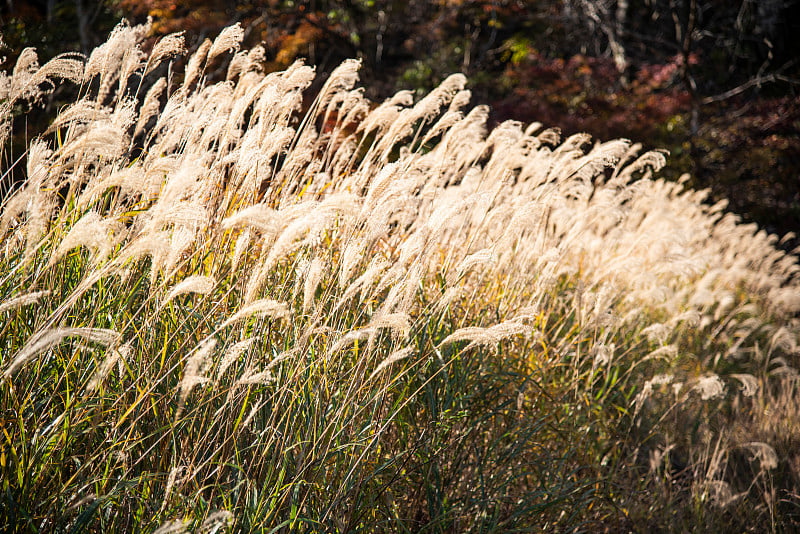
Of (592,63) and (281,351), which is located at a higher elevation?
(592,63)

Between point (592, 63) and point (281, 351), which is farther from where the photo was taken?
point (592, 63)

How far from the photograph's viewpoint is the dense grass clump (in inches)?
57.5

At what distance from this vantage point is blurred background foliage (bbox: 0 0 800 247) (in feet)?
30.1

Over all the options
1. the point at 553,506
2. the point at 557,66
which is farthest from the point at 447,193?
the point at 557,66

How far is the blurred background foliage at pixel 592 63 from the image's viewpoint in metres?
9.17

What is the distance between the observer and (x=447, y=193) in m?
2.73

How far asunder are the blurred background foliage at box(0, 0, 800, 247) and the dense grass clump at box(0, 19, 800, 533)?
190 inches

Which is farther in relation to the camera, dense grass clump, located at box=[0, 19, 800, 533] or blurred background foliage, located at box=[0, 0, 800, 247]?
blurred background foliage, located at box=[0, 0, 800, 247]

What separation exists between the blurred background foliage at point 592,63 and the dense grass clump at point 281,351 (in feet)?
15.8

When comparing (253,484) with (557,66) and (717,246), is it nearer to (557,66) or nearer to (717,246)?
(717,246)

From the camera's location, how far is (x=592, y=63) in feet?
35.6

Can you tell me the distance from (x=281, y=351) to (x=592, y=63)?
10.6 m

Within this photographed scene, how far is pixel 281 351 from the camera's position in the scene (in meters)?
1.86

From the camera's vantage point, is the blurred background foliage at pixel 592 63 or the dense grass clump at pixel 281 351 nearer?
the dense grass clump at pixel 281 351
